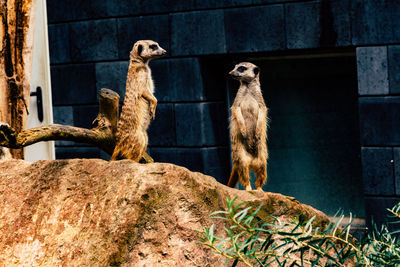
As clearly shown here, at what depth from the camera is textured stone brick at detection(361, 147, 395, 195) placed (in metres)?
5.52

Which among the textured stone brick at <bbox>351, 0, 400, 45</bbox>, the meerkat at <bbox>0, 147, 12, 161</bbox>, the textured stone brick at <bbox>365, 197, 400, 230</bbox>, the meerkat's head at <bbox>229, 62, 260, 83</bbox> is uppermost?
the textured stone brick at <bbox>351, 0, 400, 45</bbox>

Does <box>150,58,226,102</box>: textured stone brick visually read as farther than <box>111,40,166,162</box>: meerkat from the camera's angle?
Yes

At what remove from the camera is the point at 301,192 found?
6.26 m

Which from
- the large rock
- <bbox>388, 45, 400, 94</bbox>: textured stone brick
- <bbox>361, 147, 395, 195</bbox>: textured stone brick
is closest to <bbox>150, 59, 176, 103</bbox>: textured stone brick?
<bbox>361, 147, 395, 195</bbox>: textured stone brick

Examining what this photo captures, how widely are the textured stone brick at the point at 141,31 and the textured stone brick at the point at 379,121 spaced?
2142 mm

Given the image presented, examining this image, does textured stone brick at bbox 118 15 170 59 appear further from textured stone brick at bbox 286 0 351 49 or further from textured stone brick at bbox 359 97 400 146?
textured stone brick at bbox 359 97 400 146

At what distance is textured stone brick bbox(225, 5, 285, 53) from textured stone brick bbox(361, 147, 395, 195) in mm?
1353

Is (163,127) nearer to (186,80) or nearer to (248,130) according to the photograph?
(186,80)

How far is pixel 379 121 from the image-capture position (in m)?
5.52

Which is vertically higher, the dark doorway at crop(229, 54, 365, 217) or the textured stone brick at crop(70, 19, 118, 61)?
the textured stone brick at crop(70, 19, 118, 61)

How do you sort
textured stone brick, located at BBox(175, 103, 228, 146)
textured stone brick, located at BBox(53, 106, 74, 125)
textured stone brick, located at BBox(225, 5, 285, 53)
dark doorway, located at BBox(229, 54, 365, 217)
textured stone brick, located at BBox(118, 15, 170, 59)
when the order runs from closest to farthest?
textured stone brick, located at BBox(225, 5, 285, 53) < dark doorway, located at BBox(229, 54, 365, 217) < textured stone brick, located at BBox(175, 103, 228, 146) < textured stone brick, located at BBox(118, 15, 170, 59) < textured stone brick, located at BBox(53, 106, 74, 125)

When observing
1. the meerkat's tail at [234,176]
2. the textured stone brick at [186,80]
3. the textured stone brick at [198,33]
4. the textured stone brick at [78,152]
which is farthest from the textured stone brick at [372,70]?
the textured stone brick at [78,152]

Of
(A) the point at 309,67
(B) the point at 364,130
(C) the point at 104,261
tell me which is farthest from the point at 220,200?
(A) the point at 309,67

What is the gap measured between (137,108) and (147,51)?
1.23 ft
